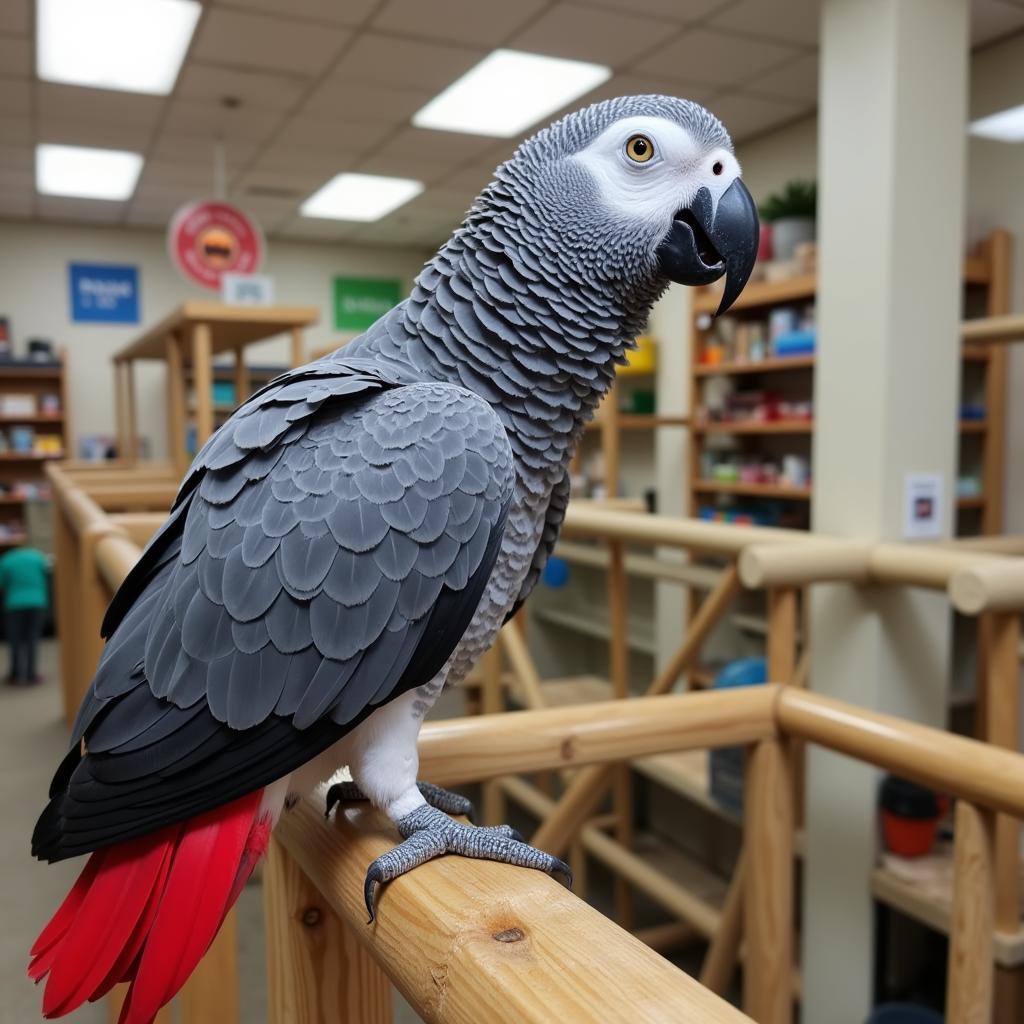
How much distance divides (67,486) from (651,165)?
1.93m

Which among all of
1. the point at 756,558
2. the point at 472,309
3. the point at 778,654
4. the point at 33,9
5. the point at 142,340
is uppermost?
the point at 33,9

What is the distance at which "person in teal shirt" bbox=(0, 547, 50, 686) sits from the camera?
4281mm

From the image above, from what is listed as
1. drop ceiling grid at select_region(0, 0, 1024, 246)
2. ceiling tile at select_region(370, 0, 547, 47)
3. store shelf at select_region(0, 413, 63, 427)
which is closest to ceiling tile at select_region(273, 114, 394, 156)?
drop ceiling grid at select_region(0, 0, 1024, 246)

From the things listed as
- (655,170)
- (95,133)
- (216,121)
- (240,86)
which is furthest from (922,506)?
(95,133)

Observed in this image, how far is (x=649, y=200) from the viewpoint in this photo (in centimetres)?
53


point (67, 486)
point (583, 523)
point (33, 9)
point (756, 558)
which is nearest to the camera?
point (756, 558)

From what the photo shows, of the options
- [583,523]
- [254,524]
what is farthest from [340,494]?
[583,523]

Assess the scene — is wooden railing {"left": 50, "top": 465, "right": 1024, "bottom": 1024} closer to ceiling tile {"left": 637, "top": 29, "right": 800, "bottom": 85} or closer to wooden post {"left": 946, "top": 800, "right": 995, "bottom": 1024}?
wooden post {"left": 946, "top": 800, "right": 995, "bottom": 1024}

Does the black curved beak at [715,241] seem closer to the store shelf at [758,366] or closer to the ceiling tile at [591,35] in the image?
the ceiling tile at [591,35]

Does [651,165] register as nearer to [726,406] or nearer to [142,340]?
[142,340]

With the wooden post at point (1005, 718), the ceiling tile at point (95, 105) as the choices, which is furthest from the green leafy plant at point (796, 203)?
the wooden post at point (1005, 718)

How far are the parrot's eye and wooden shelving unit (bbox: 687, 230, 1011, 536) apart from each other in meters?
3.07

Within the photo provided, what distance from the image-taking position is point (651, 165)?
53cm

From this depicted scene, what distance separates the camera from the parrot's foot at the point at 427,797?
2.01 feet
